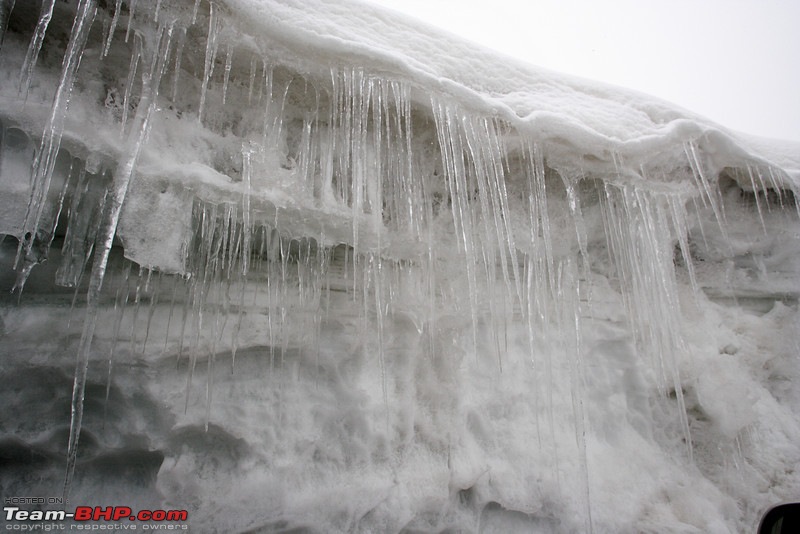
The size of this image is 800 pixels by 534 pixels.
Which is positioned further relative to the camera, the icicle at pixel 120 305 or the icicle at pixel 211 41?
A: the icicle at pixel 120 305

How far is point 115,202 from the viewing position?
5.20 feet

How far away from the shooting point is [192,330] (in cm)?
202

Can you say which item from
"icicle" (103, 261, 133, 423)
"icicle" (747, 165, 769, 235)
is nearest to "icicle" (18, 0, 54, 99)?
"icicle" (103, 261, 133, 423)

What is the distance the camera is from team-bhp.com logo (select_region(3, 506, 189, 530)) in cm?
180

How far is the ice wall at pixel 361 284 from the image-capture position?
1.70 metres

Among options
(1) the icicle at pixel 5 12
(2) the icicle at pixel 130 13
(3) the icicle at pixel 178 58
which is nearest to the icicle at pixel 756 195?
(3) the icicle at pixel 178 58

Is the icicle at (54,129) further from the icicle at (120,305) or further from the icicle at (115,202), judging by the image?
the icicle at (120,305)

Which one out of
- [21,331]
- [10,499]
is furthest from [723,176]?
[10,499]

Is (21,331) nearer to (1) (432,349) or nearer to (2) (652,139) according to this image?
(1) (432,349)

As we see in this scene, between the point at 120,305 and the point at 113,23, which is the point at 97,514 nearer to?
the point at 120,305

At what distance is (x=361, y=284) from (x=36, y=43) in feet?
5.70

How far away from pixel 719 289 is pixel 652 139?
160 centimetres

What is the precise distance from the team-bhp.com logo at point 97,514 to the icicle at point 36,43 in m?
1.78

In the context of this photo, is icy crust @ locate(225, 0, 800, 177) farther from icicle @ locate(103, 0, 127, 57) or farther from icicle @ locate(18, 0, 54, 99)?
icicle @ locate(18, 0, 54, 99)
